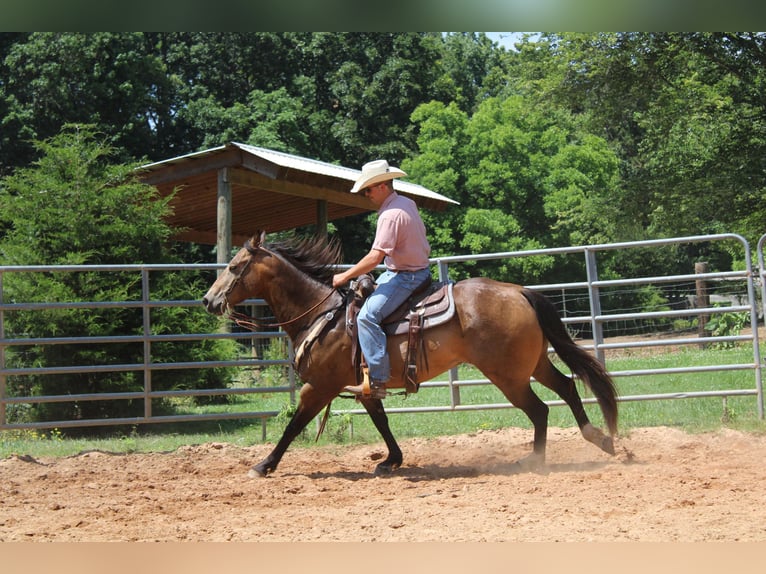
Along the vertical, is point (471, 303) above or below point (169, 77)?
below

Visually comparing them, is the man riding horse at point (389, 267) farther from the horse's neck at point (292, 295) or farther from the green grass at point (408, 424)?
the green grass at point (408, 424)

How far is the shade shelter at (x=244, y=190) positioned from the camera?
12742mm

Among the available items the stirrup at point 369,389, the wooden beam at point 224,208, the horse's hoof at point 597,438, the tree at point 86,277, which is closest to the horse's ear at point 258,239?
the stirrup at point 369,389

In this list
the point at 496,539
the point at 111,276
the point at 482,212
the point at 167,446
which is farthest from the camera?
the point at 482,212

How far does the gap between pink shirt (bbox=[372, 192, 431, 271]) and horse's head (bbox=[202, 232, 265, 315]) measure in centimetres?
129

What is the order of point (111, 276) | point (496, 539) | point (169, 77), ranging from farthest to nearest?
point (169, 77) → point (111, 276) → point (496, 539)

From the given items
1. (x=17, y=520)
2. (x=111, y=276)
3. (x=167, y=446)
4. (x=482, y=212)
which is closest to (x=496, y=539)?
(x=17, y=520)

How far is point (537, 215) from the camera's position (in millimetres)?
33312

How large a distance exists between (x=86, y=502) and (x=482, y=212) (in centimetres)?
2508

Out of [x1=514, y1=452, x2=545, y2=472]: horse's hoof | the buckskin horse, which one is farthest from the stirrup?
[x1=514, y1=452, x2=545, y2=472]: horse's hoof

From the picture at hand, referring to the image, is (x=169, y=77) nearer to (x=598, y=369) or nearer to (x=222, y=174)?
(x=222, y=174)

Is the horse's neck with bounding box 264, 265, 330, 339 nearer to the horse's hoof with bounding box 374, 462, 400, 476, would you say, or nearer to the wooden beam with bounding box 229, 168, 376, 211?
the horse's hoof with bounding box 374, 462, 400, 476

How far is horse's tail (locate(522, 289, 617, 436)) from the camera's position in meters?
7.16

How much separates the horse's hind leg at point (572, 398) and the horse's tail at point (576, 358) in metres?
0.13
